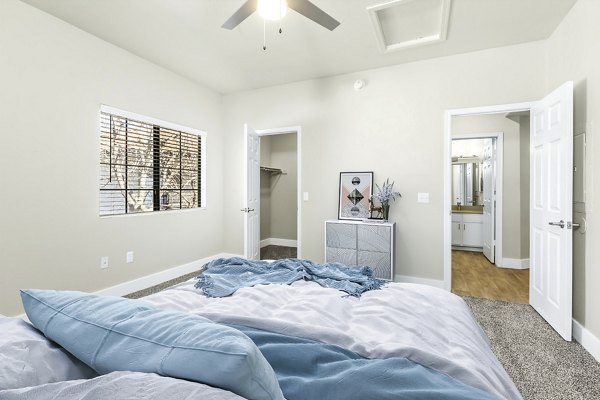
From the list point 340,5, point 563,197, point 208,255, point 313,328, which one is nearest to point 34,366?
point 313,328

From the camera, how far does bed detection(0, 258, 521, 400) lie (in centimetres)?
55

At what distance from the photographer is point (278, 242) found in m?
6.55

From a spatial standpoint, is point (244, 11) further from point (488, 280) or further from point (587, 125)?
point (488, 280)

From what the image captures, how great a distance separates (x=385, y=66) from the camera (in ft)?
12.5

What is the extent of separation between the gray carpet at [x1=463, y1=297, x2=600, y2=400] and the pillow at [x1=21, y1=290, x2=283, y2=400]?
2.05m

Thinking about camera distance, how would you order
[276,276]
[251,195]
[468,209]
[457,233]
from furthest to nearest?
[468,209] < [457,233] < [251,195] < [276,276]

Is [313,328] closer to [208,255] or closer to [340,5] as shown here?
[340,5]

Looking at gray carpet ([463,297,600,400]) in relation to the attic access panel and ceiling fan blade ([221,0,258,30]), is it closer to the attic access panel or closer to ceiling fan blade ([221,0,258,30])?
the attic access panel

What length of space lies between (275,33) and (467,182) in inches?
201

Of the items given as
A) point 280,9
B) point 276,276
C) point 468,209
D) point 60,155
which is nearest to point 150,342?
point 276,276

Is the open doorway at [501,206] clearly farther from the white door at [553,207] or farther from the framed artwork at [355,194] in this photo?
the framed artwork at [355,194]

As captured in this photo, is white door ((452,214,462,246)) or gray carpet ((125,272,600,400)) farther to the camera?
white door ((452,214,462,246))

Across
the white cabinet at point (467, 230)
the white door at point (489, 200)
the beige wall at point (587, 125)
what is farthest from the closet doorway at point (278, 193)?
the beige wall at point (587, 125)

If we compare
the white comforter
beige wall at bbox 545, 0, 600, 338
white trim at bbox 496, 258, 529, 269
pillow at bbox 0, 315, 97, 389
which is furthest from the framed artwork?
pillow at bbox 0, 315, 97, 389
